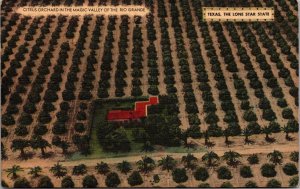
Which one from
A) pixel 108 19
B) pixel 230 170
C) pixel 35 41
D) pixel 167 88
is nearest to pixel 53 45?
pixel 35 41

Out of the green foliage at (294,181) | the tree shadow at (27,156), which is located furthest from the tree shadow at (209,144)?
the tree shadow at (27,156)

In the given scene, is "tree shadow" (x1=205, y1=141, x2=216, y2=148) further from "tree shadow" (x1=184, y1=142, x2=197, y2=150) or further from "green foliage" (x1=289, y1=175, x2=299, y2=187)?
"green foliage" (x1=289, y1=175, x2=299, y2=187)

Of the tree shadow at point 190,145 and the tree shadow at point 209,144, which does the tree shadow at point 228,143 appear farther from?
the tree shadow at point 190,145

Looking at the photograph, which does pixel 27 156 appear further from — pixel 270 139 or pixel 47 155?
pixel 270 139

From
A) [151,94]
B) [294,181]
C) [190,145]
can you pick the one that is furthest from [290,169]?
[151,94]

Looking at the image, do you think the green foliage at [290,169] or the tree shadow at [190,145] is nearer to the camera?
the green foliage at [290,169]

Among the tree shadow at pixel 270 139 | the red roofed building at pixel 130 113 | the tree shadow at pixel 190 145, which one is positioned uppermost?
the red roofed building at pixel 130 113

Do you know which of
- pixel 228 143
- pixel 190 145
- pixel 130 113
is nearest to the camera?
pixel 190 145

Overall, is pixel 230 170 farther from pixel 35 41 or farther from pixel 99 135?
pixel 35 41
